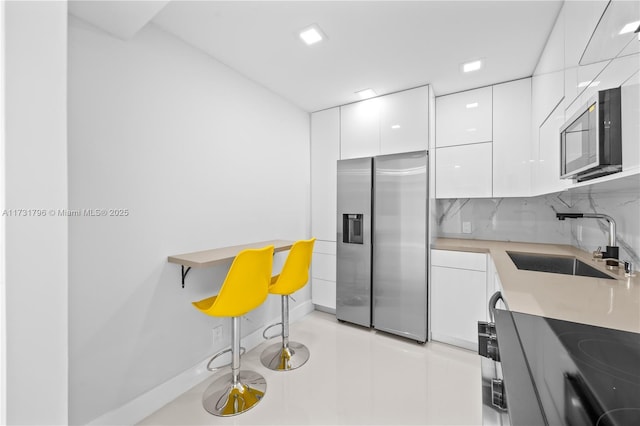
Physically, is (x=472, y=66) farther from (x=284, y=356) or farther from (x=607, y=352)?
(x=284, y=356)

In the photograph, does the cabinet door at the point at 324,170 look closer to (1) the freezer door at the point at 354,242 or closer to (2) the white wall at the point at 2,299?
(1) the freezer door at the point at 354,242

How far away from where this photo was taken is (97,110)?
1519mm

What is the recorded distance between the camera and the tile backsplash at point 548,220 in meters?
1.64

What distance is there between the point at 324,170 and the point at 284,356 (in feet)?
6.61

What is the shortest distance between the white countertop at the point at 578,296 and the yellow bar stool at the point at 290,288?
52.6 inches

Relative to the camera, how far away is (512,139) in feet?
8.17

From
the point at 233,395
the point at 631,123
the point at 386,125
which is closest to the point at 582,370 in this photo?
the point at 631,123

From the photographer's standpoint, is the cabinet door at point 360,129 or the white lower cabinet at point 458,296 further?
the cabinet door at point 360,129

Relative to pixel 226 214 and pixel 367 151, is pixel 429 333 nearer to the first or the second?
pixel 367 151

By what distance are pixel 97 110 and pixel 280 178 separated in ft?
5.29

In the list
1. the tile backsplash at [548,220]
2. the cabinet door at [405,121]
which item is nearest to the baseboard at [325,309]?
the tile backsplash at [548,220]

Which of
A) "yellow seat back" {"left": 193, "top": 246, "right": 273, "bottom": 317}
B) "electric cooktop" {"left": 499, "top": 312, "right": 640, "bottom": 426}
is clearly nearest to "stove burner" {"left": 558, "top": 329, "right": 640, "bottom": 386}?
"electric cooktop" {"left": 499, "top": 312, "right": 640, "bottom": 426}

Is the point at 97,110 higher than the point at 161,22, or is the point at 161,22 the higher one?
the point at 161,22

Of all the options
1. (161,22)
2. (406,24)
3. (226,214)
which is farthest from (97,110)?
(406,24)
